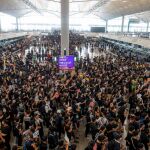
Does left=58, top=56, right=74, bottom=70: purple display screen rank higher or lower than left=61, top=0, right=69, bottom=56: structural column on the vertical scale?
lower

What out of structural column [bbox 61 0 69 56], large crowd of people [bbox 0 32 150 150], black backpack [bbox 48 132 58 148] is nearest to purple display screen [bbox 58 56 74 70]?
large crowd of people [bbox 0 32 150 150]

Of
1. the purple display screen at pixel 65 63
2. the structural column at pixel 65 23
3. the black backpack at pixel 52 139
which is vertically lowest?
the black backpack at pixel 52 139

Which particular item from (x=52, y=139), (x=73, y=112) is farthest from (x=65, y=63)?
(x=52, y=139)

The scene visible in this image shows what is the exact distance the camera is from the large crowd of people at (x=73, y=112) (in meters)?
8.93

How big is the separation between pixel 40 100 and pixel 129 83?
21.5 ft

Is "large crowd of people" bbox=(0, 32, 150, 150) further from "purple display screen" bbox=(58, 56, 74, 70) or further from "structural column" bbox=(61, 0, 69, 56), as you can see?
"structural column" bbox=(61, 0, 69, 56)

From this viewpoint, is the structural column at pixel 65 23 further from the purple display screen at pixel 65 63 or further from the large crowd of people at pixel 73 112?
the purple display screen at pixel 65 63

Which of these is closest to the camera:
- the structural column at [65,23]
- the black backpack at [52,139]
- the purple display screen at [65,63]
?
the black backpack at [52,139]

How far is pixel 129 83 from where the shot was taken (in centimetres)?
1664

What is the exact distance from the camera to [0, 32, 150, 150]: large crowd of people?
893 centimetres

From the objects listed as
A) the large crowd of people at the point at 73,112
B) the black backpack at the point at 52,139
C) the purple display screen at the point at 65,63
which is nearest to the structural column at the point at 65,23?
the large crowd of people at the point at 73,112

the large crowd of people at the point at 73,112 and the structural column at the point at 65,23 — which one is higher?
the structural column at the point at 65,23

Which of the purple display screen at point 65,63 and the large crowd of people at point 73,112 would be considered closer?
the large crowd of people at point 73,112

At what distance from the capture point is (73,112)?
11453 mm
